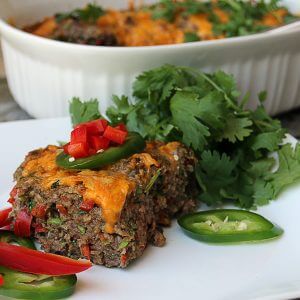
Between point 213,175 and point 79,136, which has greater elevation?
point 79,136

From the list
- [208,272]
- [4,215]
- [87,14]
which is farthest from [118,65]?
[208,272]

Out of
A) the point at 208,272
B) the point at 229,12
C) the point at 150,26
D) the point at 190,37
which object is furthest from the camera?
the point at 229,12

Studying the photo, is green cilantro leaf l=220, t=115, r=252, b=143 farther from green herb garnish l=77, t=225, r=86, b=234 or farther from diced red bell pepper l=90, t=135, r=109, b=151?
green herb garnish l=77, t=225, r=86, b=234

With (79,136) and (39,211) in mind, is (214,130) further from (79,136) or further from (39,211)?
(39,211)

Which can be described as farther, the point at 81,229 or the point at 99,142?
the point at 99,142

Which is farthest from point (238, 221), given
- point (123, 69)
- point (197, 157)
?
point (123, 69)

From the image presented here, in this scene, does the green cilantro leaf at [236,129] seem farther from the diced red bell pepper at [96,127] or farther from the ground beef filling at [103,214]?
the diced red bell pepper at [96,127]

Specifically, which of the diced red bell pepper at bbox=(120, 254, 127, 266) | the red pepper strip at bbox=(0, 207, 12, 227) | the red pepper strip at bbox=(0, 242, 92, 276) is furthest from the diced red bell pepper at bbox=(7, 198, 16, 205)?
the diced red bell pepper at bbox=(120, 254, 127, 266)

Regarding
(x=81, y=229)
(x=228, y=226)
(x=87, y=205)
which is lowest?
(x=228, y=226)
